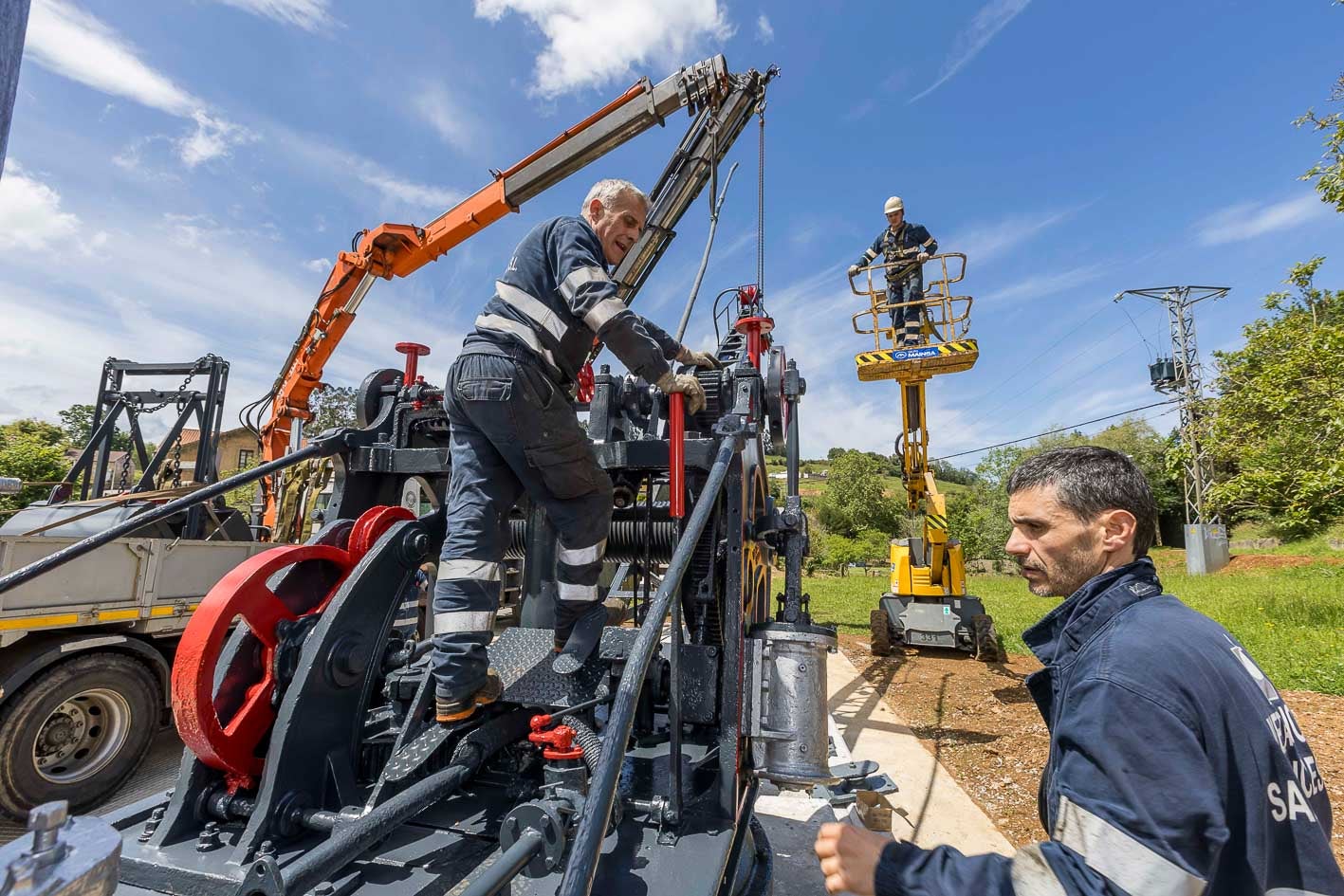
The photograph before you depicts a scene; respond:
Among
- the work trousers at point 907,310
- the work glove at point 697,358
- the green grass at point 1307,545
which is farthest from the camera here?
the green grass at point 1307,545

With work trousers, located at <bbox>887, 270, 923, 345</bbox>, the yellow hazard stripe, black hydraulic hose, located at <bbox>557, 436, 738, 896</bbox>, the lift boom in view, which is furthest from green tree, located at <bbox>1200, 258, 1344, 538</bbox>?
the yellow hazard stripe

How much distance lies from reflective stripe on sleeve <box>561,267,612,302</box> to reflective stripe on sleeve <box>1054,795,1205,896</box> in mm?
1979

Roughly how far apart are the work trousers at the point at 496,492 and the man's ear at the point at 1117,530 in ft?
5.45

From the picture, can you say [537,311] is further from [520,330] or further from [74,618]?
[74,618]

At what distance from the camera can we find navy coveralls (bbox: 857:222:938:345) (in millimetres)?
8875

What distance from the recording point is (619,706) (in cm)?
131

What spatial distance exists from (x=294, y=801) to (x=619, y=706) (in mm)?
1345

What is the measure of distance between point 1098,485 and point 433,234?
28.7 ft

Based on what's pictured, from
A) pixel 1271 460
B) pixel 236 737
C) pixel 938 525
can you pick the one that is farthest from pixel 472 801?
A: pixel 1271 460

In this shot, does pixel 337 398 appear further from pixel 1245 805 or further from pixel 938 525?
pixel 1245 805

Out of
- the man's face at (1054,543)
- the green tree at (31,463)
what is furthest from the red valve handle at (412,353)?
the green tree at (31,463)

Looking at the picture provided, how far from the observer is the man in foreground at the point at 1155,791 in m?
1.03

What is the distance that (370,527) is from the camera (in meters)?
2.62

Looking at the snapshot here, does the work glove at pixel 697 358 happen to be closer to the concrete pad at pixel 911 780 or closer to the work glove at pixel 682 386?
the work glove at pixel 682 386
